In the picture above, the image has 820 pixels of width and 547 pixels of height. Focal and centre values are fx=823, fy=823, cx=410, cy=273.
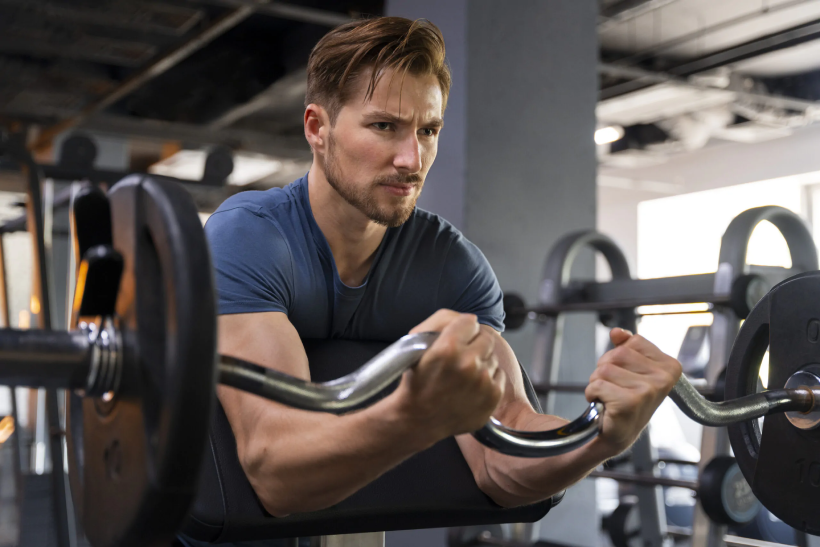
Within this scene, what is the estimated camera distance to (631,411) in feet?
3.25

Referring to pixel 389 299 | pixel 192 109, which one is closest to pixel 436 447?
pixel 389 299

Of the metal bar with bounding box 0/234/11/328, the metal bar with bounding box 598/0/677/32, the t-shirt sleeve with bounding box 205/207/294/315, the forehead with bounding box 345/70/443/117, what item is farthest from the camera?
the metal bar with bounding box 598/0/677/32

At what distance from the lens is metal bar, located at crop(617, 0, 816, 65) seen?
543 cm

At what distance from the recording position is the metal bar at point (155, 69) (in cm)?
503

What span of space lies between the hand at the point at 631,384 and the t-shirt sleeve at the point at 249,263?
0.49m

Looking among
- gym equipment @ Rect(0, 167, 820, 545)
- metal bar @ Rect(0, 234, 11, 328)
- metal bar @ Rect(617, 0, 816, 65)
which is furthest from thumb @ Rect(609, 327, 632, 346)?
metal bar @ Rect(617, 0, 816, 65)

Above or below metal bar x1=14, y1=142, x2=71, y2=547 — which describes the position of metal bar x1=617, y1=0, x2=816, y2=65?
above

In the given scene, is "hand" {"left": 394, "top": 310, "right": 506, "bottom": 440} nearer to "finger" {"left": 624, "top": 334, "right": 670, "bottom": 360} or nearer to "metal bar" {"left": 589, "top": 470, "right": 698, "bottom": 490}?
"finger" {"left": 624, "top": 334, "right": 670, "bottom": 360}

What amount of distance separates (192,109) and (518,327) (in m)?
5.04

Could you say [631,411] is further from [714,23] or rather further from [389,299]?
[714,23]

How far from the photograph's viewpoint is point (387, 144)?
1.33 m

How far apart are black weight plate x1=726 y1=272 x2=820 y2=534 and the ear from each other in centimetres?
77

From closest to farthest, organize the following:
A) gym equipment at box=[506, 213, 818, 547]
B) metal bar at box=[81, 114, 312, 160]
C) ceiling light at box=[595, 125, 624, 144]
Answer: gym equipment at box=[506, 213, 818, 547] < metal bar at box=[81, 114, 312, 160] < ceiling light at box=[595, 125, 624, 144]

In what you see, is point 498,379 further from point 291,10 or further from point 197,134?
point 197,134
